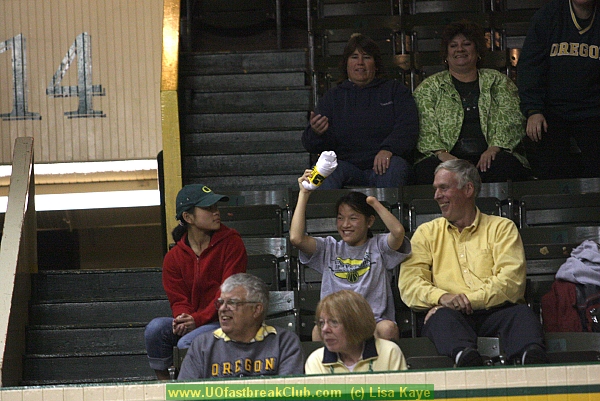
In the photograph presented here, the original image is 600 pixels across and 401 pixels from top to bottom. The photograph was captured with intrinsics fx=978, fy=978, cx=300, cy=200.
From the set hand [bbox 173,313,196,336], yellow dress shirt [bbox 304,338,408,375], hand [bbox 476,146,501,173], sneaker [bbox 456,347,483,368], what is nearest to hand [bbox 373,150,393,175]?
hand [bbox 476,146,501,173]

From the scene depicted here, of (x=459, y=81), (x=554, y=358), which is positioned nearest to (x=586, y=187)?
(x=459, y=81)

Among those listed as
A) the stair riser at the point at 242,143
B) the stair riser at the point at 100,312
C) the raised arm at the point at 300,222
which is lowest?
the stair riser at the point at 100,312

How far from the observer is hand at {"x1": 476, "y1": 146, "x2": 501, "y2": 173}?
5.15 metres

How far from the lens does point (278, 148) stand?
20.4 ft

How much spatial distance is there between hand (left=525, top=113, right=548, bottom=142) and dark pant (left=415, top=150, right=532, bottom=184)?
180 millimetres

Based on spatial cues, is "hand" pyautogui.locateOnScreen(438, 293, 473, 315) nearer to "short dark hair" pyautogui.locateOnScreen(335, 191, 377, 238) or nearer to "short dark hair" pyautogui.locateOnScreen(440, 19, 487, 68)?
"short dark hair" pyautogui.locateOnScreen(335, 191, 377, 238)

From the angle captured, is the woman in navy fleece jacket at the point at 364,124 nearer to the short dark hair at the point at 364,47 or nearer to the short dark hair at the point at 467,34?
the short dark hair at the point at 364,47

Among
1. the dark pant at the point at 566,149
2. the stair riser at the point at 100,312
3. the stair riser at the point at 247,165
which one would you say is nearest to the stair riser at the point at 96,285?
the stair riser at the point at 100,312

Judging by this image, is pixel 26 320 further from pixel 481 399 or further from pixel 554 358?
pixel 481 399

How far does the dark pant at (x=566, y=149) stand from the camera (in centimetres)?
514

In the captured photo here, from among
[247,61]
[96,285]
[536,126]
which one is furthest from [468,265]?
Answer: [247,61]

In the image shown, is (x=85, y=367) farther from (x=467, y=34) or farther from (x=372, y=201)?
(x=467, y=34)

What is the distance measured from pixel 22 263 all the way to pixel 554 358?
2.85 metres

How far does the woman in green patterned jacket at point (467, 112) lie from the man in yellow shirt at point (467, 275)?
1230mm
